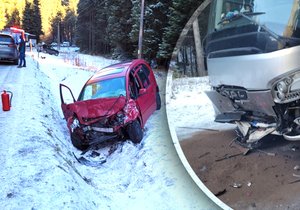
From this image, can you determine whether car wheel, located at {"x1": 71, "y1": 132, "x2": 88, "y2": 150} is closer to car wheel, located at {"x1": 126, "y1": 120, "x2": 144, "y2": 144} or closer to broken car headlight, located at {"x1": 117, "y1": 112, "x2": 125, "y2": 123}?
broken car headlight, located at {"x1": 117, "y1": 112, "x2": 125, "y2": 123}

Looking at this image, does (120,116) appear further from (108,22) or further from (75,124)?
(108,22)

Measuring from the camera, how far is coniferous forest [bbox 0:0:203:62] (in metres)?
6.08

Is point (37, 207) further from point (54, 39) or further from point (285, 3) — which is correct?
point (54, 39)

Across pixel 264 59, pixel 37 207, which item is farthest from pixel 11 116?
pixel 264 59

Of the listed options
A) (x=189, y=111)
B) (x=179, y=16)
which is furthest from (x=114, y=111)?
(x=189, y=111)

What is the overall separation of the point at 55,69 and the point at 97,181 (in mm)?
19106

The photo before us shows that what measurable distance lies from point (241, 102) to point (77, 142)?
6.66m

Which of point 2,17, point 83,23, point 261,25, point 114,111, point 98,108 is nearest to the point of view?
point 261,25

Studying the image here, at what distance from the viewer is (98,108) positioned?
8047mm

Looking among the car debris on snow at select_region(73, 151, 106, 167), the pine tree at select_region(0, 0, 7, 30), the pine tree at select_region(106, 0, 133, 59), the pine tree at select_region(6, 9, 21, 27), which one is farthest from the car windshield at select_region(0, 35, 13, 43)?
the pine tree at select_region(6, 9, 21, 27)

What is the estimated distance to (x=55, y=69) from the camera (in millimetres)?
24328

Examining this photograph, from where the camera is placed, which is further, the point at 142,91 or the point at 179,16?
the point at 142,91

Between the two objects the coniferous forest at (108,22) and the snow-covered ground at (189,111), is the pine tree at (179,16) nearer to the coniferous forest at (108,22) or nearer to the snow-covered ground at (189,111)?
the coniferous forest at (108,22)

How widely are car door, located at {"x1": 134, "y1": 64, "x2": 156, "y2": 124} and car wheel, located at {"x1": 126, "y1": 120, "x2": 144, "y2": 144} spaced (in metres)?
0.27
